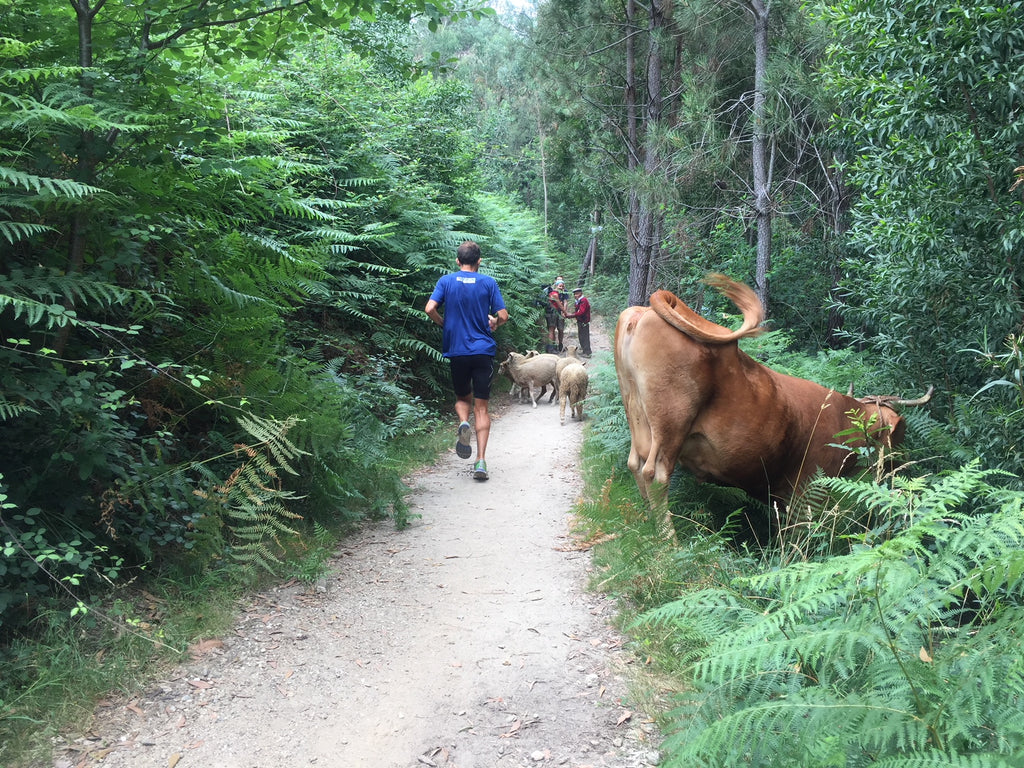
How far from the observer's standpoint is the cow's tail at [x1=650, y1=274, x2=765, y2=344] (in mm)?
5215

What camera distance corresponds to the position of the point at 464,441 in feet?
25.1

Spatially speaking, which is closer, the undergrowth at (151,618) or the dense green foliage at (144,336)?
the undergrowth at (151,618)

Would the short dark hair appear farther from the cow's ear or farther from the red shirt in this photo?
the red shirt

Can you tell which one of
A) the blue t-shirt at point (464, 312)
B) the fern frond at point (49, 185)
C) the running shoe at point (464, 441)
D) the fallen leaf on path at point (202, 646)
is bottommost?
the running shoe at point (464, 441)

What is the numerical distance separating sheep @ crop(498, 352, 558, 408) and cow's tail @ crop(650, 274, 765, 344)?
7.50 metres

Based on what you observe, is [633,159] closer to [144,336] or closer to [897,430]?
[897,430]

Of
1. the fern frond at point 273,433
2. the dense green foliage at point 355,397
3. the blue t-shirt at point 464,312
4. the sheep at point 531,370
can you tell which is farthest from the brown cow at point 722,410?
the sheep at point 531,370

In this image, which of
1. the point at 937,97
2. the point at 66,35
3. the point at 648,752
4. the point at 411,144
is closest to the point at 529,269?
the point at 411,144

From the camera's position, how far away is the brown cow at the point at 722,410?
17.2 feet

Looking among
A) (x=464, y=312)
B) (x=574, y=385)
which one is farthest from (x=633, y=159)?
(x=464, y=312)

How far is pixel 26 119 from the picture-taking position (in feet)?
10.9

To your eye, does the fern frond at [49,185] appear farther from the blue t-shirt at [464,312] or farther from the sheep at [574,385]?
the sheep at [574,385]

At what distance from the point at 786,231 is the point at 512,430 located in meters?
7.38

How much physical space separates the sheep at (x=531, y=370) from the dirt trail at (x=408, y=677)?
7711 millimetres
